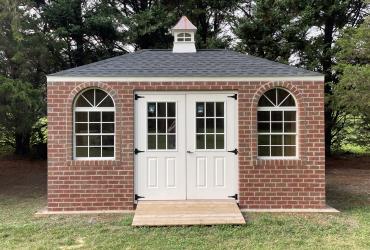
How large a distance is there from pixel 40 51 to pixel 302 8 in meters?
10.0

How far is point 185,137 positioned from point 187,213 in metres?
1.55

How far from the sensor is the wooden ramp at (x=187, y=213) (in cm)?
591

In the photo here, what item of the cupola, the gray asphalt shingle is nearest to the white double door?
the gray asphalt shingle

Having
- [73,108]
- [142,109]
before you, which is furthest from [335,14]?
[73,108]

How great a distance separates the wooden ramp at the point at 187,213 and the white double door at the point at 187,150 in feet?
0.74

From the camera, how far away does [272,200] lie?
7.00m

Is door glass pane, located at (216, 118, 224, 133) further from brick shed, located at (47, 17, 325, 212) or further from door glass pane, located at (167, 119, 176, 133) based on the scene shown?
door glass pane, located at (167, 119, 176, 133)

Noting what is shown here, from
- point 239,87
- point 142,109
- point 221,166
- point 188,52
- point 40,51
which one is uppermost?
point 40,51

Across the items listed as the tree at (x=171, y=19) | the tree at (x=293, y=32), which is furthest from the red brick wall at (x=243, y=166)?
the tree at (x=171, y=19)

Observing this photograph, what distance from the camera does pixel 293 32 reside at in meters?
13.3

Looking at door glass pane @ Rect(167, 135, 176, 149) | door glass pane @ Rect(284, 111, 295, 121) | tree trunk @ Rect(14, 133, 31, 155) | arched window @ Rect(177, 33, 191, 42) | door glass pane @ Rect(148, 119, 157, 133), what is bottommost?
tree trunk @ Rect(14, 133, 31, 155)

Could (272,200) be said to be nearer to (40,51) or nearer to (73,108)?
(73,108)

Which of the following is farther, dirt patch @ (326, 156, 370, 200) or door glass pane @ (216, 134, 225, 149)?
dirt patch @ (326, 156, 370, 200)

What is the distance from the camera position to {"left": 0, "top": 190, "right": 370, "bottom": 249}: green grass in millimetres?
5074
